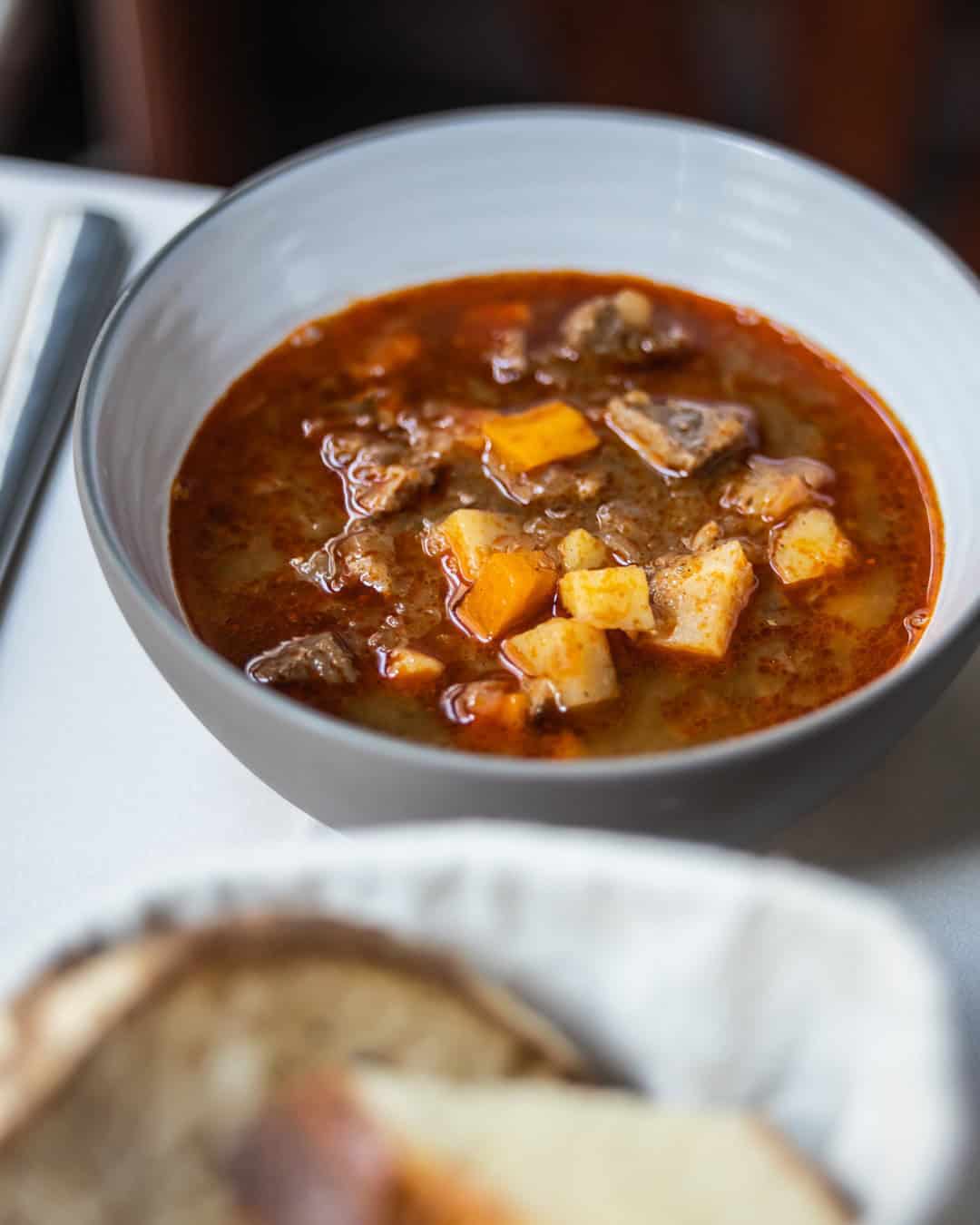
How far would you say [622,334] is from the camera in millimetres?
1809

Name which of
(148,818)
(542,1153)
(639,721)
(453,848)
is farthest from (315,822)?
(542,1153)

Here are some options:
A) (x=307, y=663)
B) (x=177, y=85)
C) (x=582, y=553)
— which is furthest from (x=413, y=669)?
(x=177, y=85)

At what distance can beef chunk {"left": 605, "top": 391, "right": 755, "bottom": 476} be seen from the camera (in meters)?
1.62

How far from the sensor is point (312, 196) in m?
1.84

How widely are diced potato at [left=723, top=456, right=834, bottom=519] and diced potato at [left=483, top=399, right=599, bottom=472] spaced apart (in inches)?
6.4

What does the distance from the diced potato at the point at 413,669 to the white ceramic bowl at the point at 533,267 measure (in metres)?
0.17

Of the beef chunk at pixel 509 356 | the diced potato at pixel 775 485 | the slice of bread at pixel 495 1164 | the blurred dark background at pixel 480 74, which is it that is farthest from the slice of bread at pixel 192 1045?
the blurred dark background at pixel 480 74

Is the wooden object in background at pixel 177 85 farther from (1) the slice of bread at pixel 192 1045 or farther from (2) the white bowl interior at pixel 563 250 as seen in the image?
(1) the slice of bread at pixel 192 1045

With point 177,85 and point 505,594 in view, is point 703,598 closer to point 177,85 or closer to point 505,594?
point 505,594

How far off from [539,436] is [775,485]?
0.25 m

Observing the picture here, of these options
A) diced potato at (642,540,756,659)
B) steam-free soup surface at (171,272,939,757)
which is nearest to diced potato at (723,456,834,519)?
steam-free soup surface at (171,272,939,757)

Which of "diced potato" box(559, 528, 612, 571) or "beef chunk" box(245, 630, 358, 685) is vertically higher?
"diced potato" box(559, 528, 612, 571)

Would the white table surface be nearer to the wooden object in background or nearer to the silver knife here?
the silver knife

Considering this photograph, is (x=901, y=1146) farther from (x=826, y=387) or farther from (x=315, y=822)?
(x=826, y=387)
